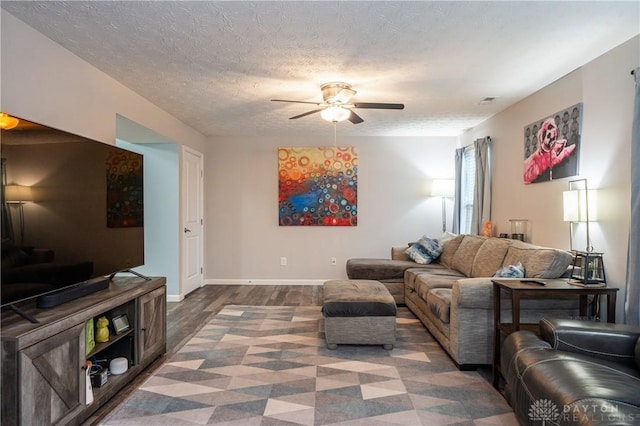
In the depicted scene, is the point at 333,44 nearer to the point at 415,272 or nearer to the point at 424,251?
the point at 415,272

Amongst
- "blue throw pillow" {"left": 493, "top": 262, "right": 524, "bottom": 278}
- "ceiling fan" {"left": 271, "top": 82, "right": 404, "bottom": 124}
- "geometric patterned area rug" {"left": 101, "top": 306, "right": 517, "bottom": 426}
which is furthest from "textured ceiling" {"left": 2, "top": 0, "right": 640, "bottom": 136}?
"geometric patterned area rug" {"left": 101, "top": 306, "right": 517, "bottom": 426}

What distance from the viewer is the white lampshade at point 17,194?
5.78 feet

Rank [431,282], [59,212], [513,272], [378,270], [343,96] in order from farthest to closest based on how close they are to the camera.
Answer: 1. [378,270]
2. [431,282]
3. [343,96]
4. [513,272]
5. [59,212]

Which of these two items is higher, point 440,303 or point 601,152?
point 601,152

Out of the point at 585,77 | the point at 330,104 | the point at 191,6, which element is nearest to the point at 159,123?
the point at 330,104

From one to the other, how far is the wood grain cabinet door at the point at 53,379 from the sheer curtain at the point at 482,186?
437cm

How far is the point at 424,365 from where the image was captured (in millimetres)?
2854

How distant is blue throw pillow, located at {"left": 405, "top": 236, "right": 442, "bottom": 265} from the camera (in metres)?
4.88

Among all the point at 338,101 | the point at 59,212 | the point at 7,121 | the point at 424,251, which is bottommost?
the point at 424,251

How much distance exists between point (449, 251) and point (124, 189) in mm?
3805

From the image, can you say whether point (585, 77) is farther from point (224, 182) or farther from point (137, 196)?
point (224, 182)

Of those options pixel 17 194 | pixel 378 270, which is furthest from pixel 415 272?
pixel 17 194

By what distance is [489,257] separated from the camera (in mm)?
3711

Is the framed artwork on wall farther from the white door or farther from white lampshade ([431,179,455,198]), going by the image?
the white door
